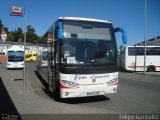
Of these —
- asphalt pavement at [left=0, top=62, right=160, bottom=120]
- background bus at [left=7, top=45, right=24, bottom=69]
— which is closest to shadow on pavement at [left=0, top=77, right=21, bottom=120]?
asphalt pavement at [left=0, top=62, right=160, bottom=120]

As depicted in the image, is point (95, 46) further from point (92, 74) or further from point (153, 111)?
point (153, 111)

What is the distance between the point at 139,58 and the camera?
29.0 metres

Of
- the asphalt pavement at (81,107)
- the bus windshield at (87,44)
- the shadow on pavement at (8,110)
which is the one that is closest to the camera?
the shadow on pavement at (8,110)

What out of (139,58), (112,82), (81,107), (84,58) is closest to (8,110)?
(81,107)

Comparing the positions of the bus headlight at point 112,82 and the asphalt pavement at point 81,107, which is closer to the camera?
the asphalt pavement at point 81,107

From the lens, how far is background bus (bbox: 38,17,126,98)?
359 inches

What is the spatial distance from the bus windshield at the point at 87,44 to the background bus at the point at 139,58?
63.1ft

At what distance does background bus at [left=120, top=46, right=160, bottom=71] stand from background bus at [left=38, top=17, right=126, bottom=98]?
19.1m

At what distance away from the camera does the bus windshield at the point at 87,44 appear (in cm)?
925

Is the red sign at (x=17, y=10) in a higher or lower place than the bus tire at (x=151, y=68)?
higher

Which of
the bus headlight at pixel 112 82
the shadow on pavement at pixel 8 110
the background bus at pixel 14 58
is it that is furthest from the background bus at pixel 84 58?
the background bus at pixel 14 58

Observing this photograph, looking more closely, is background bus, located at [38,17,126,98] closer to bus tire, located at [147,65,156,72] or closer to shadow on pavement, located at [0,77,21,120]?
shadow on pavement, located at [0,77,21,120]

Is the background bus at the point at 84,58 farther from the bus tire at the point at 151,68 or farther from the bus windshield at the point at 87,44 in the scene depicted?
the bus tire at the point at 151,68

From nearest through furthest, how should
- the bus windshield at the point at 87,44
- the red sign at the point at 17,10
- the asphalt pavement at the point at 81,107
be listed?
the asphalt pavement at the point at 81,107 → the bus windshield at the point at 87,44 → the red sign at the point at 17,10
